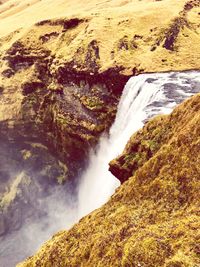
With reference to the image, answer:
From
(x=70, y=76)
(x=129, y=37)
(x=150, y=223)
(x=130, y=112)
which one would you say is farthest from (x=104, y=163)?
(x=150, y=223)

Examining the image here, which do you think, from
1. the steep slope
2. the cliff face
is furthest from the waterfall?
the steep slope

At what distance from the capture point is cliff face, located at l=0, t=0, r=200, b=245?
4509cm

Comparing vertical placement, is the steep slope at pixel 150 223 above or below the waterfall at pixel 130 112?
below

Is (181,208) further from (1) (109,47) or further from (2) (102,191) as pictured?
(1) (109,47)

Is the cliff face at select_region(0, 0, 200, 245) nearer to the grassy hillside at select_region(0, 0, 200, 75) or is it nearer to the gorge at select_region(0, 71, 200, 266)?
the grassy hillside at select_region(0, 0, 200, 75)

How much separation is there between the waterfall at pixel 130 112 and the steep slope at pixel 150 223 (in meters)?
17.8

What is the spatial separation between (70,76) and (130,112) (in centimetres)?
1135

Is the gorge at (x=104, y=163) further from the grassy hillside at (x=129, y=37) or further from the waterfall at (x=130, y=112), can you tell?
the grassy hillside at (x=129, y=37)

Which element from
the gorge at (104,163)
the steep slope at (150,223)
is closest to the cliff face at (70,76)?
the gorge at (104,163)

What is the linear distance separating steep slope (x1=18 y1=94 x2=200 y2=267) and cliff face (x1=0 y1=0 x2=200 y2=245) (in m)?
28.8

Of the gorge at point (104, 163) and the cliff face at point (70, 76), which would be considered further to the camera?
the cliff face at point (70, 76)

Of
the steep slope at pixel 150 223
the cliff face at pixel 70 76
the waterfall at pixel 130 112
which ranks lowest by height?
the steep slope at pixel 150 223

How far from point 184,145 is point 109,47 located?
36.0 m

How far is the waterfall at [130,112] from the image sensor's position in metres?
35.2
